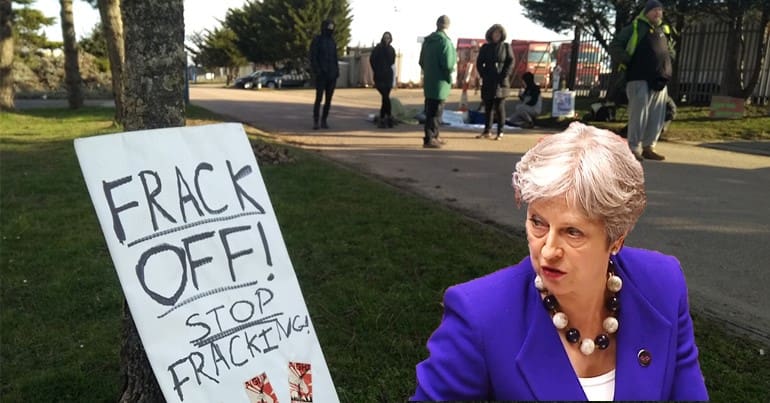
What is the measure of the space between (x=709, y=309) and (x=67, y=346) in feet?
11.1

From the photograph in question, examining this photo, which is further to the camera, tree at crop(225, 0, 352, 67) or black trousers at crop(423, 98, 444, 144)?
tree at crop(225, 0, 352, 67)

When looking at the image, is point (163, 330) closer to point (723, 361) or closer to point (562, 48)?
point (723, 361)

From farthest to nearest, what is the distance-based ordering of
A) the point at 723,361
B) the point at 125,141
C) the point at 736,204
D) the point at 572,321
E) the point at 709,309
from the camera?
the point at 736,204 < the point at 709,309 < the point at 723,361 < the point at 125,141 < the point at 572,321

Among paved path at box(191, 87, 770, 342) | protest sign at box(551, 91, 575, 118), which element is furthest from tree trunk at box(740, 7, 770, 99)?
paved path at box(191, 87, 770, 342)

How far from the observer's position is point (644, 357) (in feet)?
4.89

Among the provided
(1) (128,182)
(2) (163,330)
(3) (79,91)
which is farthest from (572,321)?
(3) (79,91)

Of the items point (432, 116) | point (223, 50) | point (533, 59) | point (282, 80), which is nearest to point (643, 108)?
point (432, 116)

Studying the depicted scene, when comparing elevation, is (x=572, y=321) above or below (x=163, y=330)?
above

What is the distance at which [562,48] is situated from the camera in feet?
89.0

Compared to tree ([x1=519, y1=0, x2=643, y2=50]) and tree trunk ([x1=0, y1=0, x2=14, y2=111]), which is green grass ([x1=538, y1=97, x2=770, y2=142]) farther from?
tree trunk ([x1=0, y1=0, x2=14, y2=111])

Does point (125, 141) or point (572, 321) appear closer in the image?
point (572, 321)

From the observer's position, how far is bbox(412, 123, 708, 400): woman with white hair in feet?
4.44

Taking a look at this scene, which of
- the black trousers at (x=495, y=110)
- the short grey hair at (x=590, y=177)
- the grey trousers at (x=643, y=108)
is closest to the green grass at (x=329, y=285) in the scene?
the short grey hair at (x=590, y=177)

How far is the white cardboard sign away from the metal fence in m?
15.4
